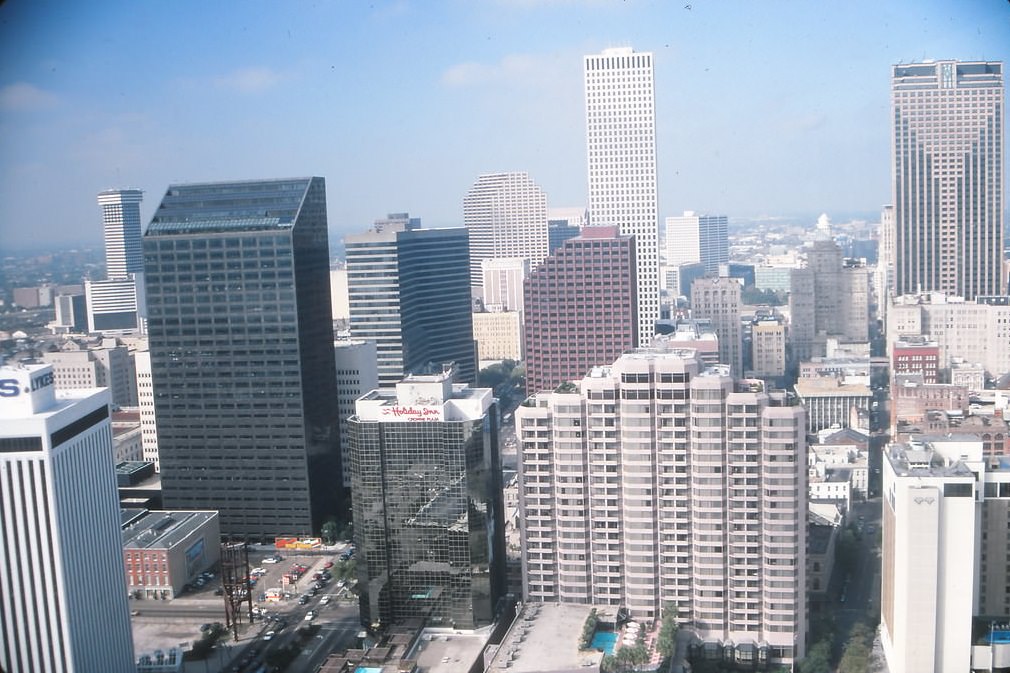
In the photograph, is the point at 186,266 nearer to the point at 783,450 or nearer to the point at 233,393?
the point at 233,393

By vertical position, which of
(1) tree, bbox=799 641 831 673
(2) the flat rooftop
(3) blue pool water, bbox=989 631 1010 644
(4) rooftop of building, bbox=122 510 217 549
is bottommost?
(1) tree, bbox=799 641 831 673

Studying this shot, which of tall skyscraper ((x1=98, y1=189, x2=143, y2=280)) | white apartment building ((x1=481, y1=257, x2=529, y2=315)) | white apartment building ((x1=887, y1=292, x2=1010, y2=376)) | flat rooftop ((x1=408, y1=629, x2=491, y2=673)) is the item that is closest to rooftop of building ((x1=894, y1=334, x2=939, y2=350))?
white apartment building ((x1=887, y1=292, x2=1010, y2=376))

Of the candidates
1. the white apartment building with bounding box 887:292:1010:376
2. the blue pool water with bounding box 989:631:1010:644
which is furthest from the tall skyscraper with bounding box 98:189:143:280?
the white apartment building with bounding box 887:292:1010:376

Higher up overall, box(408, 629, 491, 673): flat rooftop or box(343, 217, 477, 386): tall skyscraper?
box(343, 217, 477, 386): tall skyscraper

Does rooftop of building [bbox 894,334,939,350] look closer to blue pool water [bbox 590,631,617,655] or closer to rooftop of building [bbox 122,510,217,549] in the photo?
blue pool water [bbox 590,631,617,655]

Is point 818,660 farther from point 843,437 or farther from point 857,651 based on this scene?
point 843,437

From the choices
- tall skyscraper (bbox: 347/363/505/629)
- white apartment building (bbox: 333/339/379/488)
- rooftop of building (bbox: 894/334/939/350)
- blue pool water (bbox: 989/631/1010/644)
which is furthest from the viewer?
rooftop of building (bbox: 894/334/939/350)

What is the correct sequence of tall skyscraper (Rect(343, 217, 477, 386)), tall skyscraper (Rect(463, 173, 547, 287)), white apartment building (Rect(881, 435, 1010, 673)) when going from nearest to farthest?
white apartment building (Rect(881, 435, 1010, 673)) → tall skyscraper (Rect(343, 217, 477, 386)) → tall skyscraper (Rect(463, 173, 547, 287))

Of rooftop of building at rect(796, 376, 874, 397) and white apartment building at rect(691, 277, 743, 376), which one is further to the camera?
white apartment building at rect(691, 277, 743, 376)
